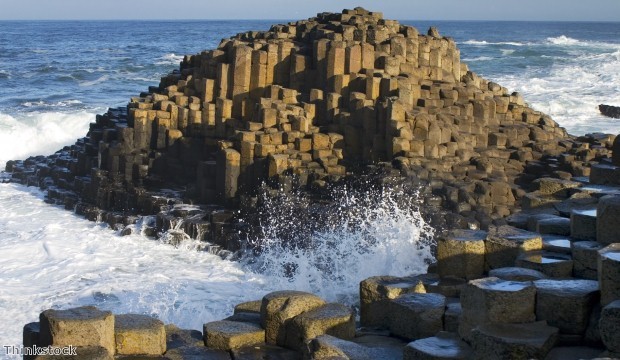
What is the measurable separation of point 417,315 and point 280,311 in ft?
4.17

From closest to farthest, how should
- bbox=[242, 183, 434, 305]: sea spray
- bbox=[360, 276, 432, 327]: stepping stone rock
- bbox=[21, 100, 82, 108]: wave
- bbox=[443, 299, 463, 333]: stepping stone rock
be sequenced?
bbox=[443, 299, 463, 333]: stepping stone rock
bbox=[360, 276, 432, 327]: stepping stone rock
bbox=[242, 183, 434, 305]: sea spray
bbox=[21, 100, 82, 108]: wave

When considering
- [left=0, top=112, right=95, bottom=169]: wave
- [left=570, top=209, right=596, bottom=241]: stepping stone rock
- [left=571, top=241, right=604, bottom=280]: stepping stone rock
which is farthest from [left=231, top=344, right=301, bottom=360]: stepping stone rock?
[left=0, top=112, right=95, bottom=169]: wave

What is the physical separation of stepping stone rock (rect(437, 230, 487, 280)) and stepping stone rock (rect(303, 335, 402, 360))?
1.63 m

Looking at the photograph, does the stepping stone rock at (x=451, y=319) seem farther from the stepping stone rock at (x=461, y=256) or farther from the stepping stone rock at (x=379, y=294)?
the stepping stone rock at (x=461, y=256)

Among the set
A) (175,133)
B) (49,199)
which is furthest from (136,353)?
(49,199)

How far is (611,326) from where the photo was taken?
6.35m

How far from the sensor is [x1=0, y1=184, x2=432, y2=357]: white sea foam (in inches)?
469

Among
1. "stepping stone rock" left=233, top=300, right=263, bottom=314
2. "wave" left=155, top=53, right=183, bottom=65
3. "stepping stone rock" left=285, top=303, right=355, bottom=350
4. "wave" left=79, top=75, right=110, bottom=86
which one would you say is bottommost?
"wave" left=79, top=75, right=110, bottom=86

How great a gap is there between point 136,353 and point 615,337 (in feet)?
13.1

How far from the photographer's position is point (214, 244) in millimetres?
14789

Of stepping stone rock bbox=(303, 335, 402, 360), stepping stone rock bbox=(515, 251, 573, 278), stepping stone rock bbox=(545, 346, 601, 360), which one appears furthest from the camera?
stepping stone rock bbox=(515, 251, 573, 278)

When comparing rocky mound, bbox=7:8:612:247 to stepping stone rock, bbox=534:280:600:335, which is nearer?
stepping stone rock, bbox=534:280:600:335

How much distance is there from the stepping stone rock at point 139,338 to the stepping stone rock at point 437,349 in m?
2.30

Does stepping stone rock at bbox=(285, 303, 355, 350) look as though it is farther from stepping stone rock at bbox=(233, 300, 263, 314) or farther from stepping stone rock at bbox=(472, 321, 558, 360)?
stepping stone rock at bbox=(472, 321, 558, 360)
